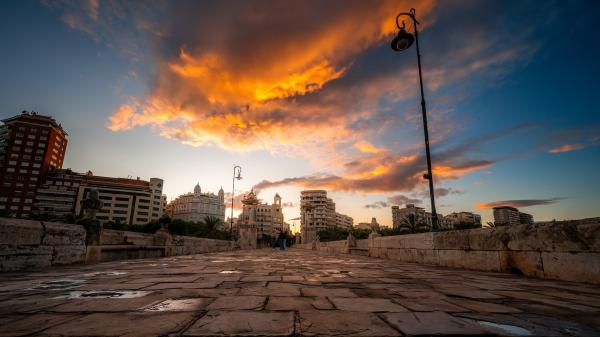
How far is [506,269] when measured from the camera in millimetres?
5164

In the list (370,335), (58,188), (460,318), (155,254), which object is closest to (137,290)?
(370,335)

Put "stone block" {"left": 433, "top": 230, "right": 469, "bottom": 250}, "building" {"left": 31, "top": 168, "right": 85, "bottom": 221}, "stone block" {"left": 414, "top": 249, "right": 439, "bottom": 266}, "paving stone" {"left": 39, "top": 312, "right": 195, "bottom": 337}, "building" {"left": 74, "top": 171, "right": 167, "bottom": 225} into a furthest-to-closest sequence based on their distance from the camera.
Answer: "building" {"left": 74, "top": 171, "right": 167, "bottom": 225}
"building" {"left": 31, "top": 168, "right": 85, "bottom": 221}
"stone block" {"left": 414, "top": 249, "right": 439, "bottom": 266}
"stone block" {"left": 433, "top": 230, "right": 469, "bottom": 250}
"paving stone" {"left": 39, "top": 312, "right": 195, "bottom": 337}

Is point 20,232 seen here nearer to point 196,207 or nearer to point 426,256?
point 426,256

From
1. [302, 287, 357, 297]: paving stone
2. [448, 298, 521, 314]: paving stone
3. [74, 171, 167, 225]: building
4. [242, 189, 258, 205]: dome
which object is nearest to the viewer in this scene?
[448, 298, 521, 314]: paving stone

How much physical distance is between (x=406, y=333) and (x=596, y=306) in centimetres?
227

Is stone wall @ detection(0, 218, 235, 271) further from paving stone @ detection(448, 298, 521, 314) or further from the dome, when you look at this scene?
the dome

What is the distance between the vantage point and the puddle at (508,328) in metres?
1.61

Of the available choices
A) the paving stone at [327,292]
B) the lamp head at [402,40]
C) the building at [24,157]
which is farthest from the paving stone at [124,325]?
the building at [24,157]

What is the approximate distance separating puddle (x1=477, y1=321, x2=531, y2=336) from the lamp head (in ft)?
29.3

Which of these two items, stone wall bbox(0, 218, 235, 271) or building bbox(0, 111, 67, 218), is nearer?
stone wall bbox(0, 218, 235, 271)

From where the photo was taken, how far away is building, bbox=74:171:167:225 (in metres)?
99.0

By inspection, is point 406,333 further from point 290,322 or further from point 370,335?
point 290,322

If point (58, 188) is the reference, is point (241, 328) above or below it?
below

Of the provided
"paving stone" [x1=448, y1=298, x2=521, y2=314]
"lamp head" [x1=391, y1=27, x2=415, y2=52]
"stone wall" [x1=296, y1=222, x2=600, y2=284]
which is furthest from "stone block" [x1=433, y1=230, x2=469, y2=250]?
"lamp head" [x1=391, y1=27, x2=415, y2=52]
